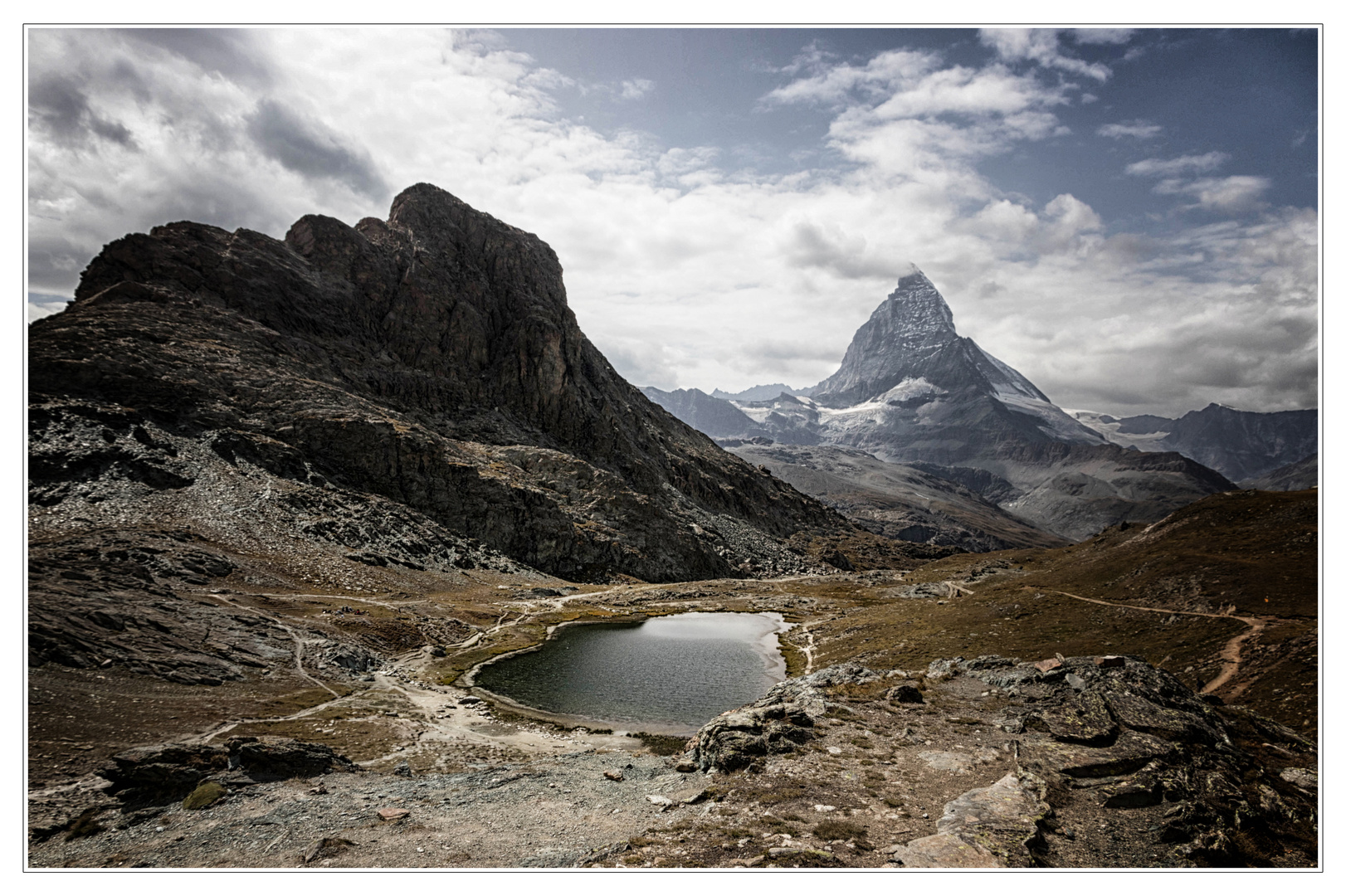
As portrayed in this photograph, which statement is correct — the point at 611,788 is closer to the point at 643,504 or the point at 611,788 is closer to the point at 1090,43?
the point at 1090,43

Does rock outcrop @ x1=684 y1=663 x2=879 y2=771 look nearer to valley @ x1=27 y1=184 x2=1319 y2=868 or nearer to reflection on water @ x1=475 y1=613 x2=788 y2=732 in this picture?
valley @ x1=27 y1=184 x2=1319 y2=868

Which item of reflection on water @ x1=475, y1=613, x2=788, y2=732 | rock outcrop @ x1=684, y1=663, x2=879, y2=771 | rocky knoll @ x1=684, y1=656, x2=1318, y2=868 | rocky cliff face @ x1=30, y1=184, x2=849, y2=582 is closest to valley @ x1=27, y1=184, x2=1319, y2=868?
rocky knoll @ x1=684, y1=656, x2=1318, y2=868

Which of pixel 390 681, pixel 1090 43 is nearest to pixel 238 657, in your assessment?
pixel 390 681

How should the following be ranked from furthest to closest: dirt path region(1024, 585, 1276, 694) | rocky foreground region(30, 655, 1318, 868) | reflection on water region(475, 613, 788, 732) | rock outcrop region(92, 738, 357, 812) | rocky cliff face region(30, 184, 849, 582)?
rocky cliff face region(30, 184, 849, 582) < reflection on water region(475, 613, 788, 732) < dirt path region(1024, 585, 1276, 694) < rock outcrop region(92, 738, 357, 812) < rocky foreground region(30, 655, 1318, 868)

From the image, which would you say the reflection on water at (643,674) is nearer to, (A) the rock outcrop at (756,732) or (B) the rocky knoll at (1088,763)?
(A) the rock outcrop at (756,732)

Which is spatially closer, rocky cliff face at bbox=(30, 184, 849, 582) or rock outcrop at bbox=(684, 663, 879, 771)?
rock outcrop at bbox=(684, 663, 879, 771)

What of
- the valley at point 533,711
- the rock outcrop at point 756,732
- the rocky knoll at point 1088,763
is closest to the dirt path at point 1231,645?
the valley at point 533,711
